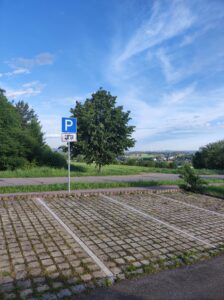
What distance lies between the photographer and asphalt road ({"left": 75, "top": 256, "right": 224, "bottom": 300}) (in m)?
2.89

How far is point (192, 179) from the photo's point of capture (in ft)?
36.6

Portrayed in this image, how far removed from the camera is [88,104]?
20.8 meters

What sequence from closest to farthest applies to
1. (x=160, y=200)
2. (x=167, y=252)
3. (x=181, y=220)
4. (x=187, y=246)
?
(x=167, y=252)
(x=187, y=246)
(x=181, y=220)
(x=160, y=200)

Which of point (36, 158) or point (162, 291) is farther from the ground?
point (36, 158)

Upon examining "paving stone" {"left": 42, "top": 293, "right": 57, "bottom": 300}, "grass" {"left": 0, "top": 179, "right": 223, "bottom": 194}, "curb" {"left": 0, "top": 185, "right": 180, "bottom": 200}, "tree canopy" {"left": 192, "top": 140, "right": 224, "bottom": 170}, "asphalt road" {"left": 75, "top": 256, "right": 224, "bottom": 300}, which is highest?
"tree canopy" {"left": 192, "top": 140, "right": 224, "bottom": 170}

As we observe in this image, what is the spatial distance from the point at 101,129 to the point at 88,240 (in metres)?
15.8

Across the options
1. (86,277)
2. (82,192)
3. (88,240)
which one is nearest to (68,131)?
→ (82,192)

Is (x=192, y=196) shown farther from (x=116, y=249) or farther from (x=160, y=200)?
(x=116, y=249)

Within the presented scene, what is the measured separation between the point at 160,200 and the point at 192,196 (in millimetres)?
1925

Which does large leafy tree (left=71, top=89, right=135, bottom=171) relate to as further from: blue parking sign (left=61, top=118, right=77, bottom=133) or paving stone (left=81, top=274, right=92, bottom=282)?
paving stone (left=81, top=274, right=92, bottom=282)

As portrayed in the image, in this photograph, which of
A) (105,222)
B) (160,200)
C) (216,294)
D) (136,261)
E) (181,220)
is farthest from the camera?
(160,200)

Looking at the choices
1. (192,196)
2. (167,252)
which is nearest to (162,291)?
(167,252)

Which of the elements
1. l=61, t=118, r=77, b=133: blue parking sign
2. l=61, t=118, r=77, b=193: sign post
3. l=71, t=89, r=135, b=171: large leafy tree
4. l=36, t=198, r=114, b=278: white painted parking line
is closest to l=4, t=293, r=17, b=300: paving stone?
l=36, t=198, r=114, b=278: white painted parking line

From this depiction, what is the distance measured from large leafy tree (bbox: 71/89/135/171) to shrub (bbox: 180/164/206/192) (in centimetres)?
984
